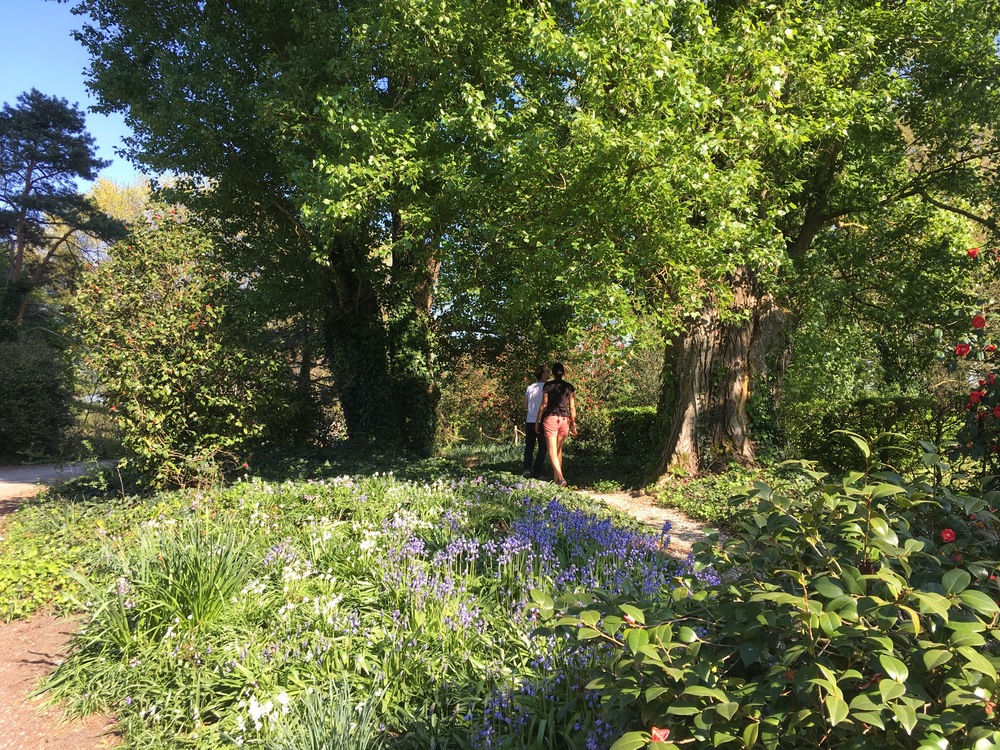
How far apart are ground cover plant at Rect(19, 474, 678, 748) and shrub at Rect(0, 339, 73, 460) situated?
15635 millimetres

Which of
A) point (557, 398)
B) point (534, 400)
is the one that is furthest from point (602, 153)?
point (534, 400)

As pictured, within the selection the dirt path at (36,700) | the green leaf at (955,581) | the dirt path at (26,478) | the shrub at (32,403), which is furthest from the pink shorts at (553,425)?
the shrub at (32,403)

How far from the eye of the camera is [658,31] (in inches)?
231

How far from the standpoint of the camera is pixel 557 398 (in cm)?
854

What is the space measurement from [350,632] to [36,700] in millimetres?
1699

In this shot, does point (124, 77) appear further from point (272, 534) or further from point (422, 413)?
point (272, 534)

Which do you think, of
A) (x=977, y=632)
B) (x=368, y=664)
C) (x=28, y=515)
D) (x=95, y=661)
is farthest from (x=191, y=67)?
(x=977, y=632)

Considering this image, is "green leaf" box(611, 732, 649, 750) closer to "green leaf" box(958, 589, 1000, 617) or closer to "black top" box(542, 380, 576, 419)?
"green leaf" box(958, 589, 1000, 617)

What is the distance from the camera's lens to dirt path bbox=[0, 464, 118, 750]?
2861 millimetres

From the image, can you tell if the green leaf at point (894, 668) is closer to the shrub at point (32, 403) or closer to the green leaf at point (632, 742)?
the green leaf at point (632, 742)

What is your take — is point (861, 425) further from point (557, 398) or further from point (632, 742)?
point (632, 742)

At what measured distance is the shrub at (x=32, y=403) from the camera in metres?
16.8

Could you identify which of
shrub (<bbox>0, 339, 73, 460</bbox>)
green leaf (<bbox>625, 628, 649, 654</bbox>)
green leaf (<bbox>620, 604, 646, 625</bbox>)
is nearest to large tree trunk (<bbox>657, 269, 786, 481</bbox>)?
green leaf (<bbox>620, 604, 646, 625</bbox>)

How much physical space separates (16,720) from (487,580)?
8.46ft
